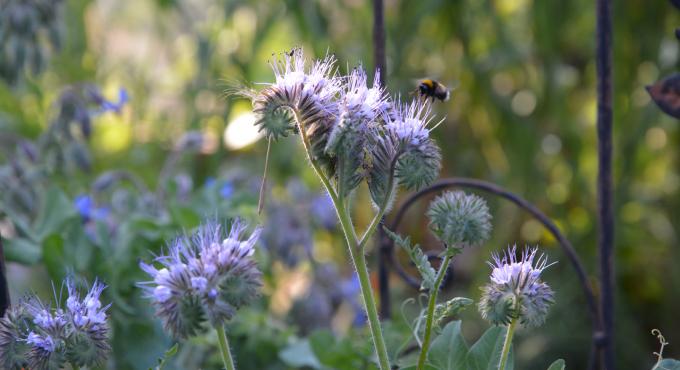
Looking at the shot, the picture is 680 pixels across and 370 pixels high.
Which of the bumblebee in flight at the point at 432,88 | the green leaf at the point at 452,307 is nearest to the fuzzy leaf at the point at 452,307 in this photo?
the green leaf at the point at 452,307

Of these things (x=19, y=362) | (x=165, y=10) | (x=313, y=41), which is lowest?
(x=19, y=362)

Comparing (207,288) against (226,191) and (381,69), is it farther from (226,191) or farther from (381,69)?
(226,191)

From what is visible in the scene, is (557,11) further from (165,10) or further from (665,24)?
(165,10)

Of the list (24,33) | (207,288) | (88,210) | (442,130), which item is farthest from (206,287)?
(442,130)

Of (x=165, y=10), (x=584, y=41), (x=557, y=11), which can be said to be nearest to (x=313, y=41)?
(x=165, y=10)

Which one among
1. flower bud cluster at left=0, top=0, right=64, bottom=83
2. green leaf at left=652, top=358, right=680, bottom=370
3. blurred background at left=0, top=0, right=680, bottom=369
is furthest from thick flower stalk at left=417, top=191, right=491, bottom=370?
flower bud cluster at left=0, top=0, right=64, bottom=83

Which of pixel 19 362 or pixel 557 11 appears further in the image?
pixel 557 11

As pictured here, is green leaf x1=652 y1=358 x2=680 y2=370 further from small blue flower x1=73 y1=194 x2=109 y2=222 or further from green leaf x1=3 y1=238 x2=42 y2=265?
small blue flower x1=73 y1=194 x2=109 y2=222

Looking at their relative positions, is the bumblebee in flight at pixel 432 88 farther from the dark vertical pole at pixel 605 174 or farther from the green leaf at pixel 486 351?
the green leaf at pixel 486 351
